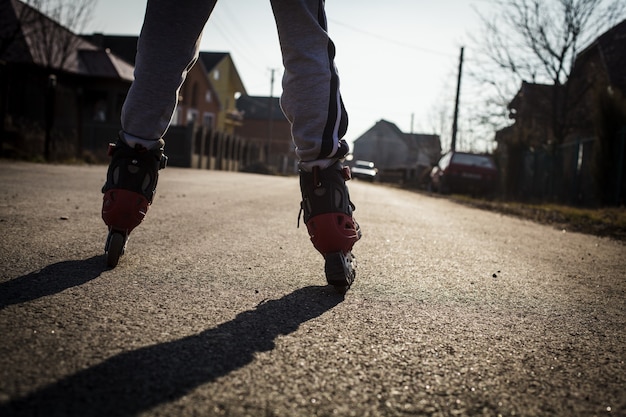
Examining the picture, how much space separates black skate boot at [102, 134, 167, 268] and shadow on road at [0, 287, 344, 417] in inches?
29.3

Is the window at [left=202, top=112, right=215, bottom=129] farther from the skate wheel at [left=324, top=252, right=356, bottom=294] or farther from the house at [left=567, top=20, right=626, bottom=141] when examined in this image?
the skate wheel at [left=324, top=252, right=356, bottom=294]

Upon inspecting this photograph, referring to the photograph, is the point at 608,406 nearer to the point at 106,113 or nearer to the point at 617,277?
the point at 617,277

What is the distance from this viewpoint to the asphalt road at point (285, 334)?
1.05 m

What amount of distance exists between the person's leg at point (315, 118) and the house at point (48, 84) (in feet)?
39.8

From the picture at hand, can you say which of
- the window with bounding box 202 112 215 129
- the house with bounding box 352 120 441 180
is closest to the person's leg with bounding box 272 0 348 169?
the window with bounding box 202 112 215 129

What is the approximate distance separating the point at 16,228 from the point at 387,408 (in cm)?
240

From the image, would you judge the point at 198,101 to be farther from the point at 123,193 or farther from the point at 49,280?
the point at 49,280

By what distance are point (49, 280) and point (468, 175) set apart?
18.6 meters

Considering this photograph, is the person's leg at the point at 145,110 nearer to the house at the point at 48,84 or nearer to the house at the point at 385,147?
the house at the point at 48,84

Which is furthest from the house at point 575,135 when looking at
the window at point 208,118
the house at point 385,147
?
the house at point 385,147

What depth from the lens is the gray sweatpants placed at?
210 centimetres

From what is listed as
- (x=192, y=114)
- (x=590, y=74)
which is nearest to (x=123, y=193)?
(x=590, y=74)

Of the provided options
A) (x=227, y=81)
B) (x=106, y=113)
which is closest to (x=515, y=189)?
(x=106, y=113)

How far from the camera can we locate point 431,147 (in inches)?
2056
